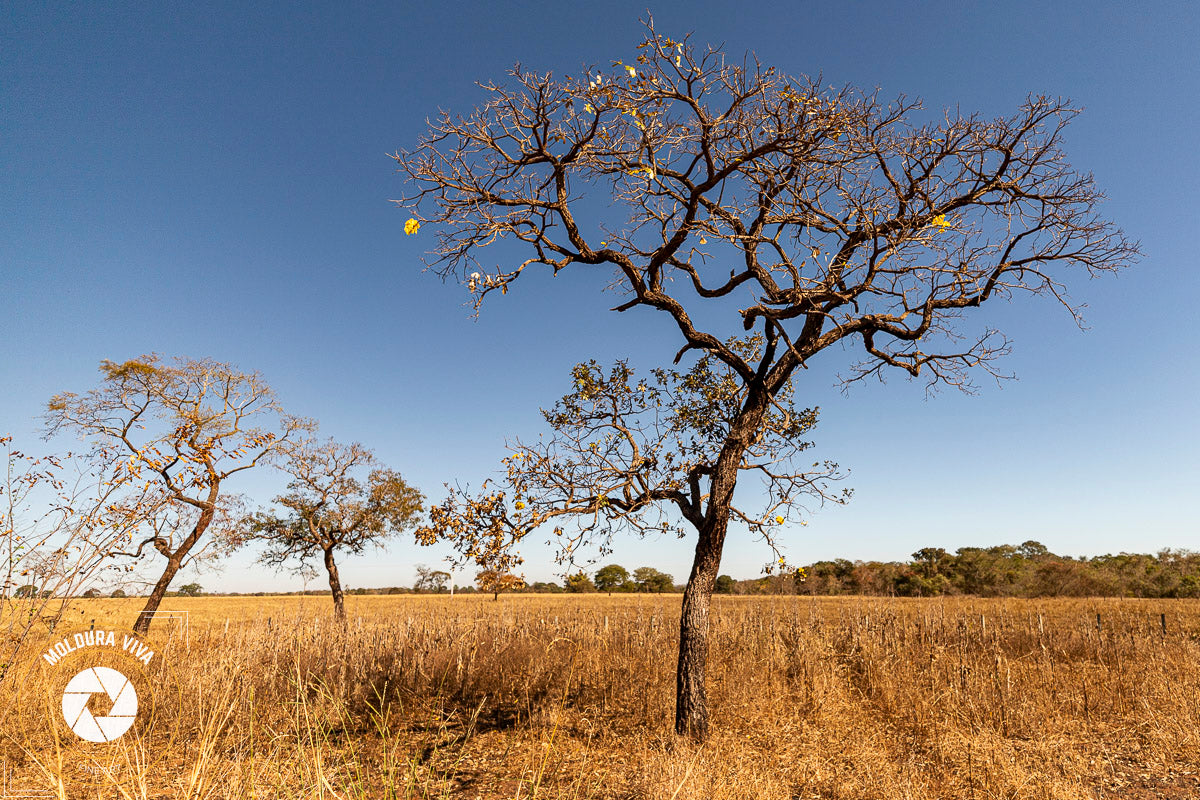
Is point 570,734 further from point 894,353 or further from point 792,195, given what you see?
point 792,195

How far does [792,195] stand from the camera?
7453 mm

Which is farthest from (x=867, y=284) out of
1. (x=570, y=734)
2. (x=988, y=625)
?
(x=988, y=625)

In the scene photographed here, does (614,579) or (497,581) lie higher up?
(497,581)

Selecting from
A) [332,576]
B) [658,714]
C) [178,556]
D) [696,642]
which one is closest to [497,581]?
[696,642]

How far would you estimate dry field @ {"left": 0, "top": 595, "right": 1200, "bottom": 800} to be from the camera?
5.81m

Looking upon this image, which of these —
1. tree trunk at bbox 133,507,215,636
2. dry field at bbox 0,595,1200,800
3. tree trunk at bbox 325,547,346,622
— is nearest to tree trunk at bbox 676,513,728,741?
dry field at bbox 0,595,1200,800

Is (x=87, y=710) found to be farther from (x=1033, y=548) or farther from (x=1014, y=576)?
(x=1033, y=548)

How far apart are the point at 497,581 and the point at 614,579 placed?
270ft

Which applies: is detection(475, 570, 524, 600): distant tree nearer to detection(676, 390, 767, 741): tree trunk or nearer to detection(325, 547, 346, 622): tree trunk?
detection(676, 390, 767, 741): tree trunk

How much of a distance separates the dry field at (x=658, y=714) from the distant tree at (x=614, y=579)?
72.5 m

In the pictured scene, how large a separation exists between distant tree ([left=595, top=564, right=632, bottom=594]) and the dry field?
2853 inches

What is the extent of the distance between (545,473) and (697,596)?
7.93 ft

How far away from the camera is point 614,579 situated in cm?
8419

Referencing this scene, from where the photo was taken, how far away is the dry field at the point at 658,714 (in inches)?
229
